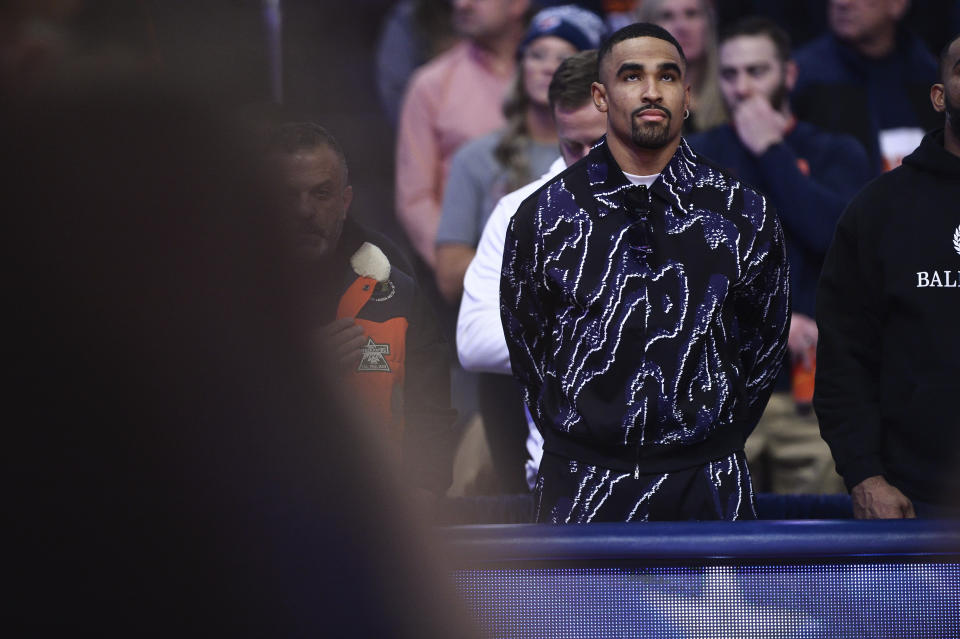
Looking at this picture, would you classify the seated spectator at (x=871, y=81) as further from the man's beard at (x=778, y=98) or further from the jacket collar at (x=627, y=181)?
the jacket collar at (x=627, y=181)

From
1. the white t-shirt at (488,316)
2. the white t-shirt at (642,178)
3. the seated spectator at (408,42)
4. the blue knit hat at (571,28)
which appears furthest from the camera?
the seated spectator at (408,42)

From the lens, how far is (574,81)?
8.92 ft

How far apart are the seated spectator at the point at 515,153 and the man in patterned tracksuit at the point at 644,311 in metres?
1.17

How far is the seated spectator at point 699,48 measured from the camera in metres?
3.82

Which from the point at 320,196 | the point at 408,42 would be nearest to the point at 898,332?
the point at 320,196

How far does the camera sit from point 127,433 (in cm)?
54

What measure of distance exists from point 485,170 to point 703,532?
2.17 m

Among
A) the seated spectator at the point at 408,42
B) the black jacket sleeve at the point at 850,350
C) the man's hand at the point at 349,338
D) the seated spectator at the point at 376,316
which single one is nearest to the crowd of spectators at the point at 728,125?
the seated spectator at the point at 408,42

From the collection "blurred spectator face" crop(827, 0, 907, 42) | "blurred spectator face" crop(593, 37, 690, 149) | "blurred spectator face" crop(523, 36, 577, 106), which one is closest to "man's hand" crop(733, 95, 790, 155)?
"blurred spectator face" crop(827, 0, 907, 42)

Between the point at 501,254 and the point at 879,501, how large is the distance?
1.01m

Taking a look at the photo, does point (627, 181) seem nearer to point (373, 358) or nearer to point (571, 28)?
point (373, 358)

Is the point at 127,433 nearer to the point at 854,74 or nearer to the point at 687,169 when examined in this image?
the point at 687,169

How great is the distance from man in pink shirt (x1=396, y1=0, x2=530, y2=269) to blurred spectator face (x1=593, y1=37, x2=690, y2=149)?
1808mm

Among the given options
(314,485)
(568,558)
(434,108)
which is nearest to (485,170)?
(434,108)
